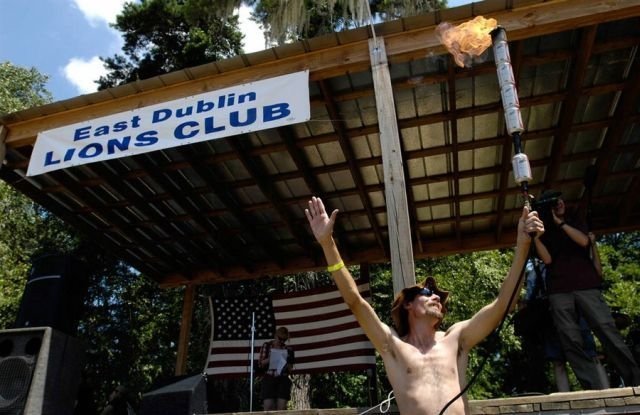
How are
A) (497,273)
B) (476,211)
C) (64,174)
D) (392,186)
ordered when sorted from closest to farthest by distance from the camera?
(392,186) → (64,174) → (476,211) → (497,273)

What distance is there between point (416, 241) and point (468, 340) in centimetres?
641

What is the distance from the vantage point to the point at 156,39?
17.3 metres

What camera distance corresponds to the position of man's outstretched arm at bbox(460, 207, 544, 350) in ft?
7.82

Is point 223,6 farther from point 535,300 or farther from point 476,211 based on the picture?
point 535,300

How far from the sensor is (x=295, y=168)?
24.1 ft

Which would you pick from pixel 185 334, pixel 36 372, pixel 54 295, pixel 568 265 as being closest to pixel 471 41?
pixel 568 265

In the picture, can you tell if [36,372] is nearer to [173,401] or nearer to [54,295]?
[54,295]

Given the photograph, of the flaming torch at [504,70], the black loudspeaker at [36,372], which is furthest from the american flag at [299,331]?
the flaming torch at [504,70]

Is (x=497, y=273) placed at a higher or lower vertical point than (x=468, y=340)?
higher

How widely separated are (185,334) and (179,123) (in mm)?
4766

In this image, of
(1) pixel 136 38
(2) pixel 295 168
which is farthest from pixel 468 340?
(1) pixel 136 38

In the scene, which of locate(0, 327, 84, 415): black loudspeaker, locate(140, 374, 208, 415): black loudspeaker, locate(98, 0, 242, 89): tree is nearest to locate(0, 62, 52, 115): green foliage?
locate(98, 0, 242, 89): tree

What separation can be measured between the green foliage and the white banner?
616 inches

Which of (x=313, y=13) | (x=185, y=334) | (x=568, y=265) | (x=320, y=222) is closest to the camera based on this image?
(x=320, y=222)
